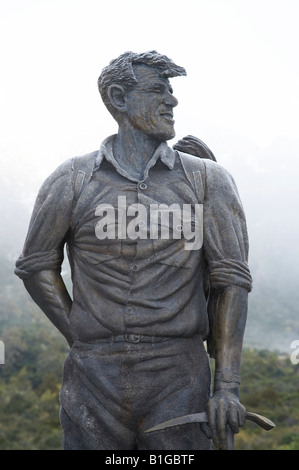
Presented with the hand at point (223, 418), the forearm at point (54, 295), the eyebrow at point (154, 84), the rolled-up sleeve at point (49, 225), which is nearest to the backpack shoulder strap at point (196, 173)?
the eyebrow at point (154, 84)

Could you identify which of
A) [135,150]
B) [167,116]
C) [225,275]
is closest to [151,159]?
[135,150]

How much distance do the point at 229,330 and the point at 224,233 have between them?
1.84ft

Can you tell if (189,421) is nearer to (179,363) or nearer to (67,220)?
(179,363)

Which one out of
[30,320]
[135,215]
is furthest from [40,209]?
[30,320]

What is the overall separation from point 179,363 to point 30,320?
34.0 metres

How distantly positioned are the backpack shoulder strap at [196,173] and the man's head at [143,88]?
19 cm

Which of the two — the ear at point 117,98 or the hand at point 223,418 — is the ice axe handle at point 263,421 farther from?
the ear at point 117,98

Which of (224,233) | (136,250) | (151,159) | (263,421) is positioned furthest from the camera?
(151,159)

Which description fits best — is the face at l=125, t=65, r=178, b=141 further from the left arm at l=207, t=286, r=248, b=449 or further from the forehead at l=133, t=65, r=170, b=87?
the left arm at l=207, t=286, r=248, b=449

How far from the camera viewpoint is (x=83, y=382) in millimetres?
4605

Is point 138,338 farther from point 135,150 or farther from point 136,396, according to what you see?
point 135,150

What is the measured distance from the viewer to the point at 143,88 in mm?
4789

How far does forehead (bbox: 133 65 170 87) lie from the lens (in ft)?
15.7

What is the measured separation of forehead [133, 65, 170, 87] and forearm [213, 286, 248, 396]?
1.30m
